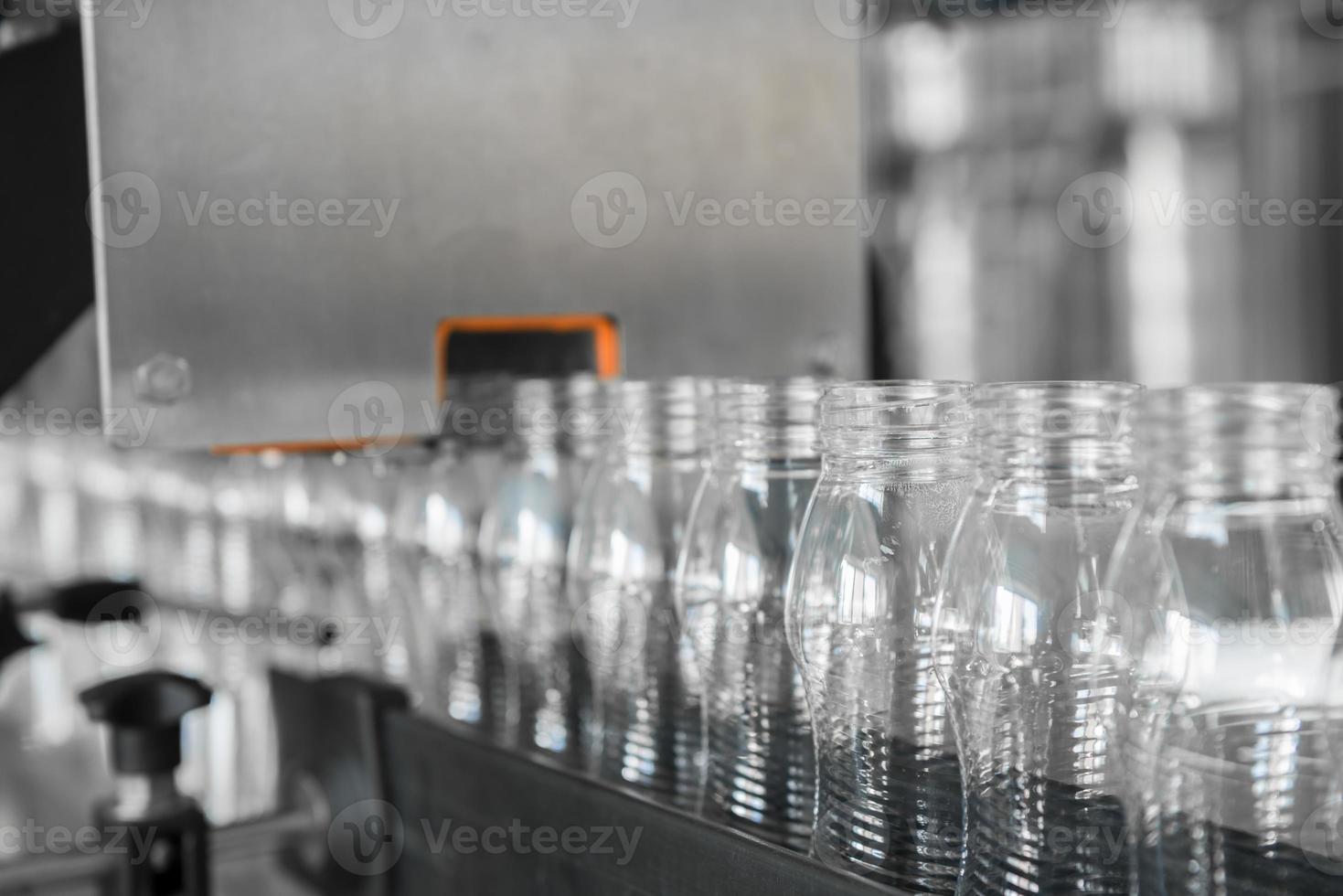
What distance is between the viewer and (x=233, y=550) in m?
1.63

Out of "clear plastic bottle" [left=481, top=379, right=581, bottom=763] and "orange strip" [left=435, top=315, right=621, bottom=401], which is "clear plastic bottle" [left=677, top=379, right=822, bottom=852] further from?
"orange strip" [left=435, top=315, right=621, bottom=401]

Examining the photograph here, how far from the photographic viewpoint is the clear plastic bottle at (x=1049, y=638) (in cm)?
50

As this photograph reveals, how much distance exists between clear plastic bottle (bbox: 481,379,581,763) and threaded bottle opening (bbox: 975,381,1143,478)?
435 mm

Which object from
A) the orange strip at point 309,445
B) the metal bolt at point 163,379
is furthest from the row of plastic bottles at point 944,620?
the metal bolt at point 163,379

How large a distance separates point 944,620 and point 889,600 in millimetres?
41

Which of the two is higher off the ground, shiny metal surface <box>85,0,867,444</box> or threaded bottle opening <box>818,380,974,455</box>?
shiny metal surface <box>85,0,867,444</box>

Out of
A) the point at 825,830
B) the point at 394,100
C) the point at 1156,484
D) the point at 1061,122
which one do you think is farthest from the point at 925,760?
the point at 1061,122

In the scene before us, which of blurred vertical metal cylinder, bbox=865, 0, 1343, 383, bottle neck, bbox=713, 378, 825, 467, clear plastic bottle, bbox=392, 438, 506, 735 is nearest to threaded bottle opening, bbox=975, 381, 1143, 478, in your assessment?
bottle neck, bbox=713, 378, 825, 467

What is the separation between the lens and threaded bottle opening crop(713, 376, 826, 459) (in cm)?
68

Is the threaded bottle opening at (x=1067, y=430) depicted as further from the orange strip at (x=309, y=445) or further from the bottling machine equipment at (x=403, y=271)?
the orange strip at (x=309, y=445)

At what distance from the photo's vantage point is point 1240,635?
443 millimetres

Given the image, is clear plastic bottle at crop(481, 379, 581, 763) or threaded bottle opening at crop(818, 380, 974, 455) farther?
clear plastic bottle at crop(481, 379, 581, 763)

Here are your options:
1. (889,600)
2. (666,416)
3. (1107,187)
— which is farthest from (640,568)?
(1107,187)

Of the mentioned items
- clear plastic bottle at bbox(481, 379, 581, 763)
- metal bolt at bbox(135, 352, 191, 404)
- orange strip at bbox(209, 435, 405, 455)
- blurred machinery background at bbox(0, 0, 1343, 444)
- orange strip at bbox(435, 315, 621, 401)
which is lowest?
clear plastic bottle at bbox(481, 379, 581, 763)
